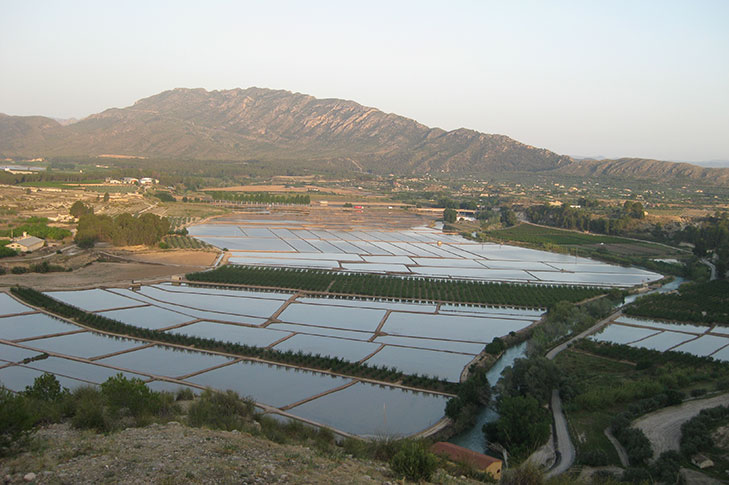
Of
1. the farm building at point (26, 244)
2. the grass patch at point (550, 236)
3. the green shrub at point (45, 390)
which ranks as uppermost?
the grass patch at point (550, 236)

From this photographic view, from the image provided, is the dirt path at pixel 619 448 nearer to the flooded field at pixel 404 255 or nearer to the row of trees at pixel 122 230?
the flooded field at pixel 404 255

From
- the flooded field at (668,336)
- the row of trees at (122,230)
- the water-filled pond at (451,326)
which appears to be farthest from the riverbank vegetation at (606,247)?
the row of trees at (122,230)

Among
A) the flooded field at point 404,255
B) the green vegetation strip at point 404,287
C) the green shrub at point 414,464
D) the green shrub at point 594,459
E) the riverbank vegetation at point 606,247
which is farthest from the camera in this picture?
the riverbank vegetation at point 606,247

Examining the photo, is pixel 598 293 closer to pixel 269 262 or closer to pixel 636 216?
pixel 269 262

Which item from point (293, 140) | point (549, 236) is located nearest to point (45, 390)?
point (549, 236)

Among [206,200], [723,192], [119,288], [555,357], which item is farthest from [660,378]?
[723,192]

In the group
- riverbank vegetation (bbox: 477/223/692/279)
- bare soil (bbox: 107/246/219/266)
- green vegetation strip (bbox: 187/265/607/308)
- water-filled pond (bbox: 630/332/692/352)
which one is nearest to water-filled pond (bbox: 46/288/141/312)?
green vegetation strip (bbox: 187/265/607/308)
